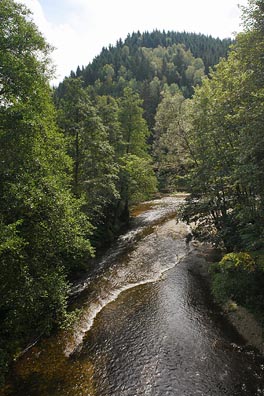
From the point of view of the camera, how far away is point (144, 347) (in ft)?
37.2

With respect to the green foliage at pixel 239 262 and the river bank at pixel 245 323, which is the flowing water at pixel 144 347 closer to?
the river bank at pixel 245 323

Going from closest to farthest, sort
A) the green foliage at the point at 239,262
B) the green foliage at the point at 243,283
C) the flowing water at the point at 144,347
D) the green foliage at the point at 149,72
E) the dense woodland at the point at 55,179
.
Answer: the flowing water at the point at 144,347 < the dense woodland at the point at 55,179 < the green foliage at the point at 243,283 < the green foliage at the point at 239,262 < the green foliage at the point at 149,72

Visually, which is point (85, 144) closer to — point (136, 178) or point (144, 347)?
point (136, 178)

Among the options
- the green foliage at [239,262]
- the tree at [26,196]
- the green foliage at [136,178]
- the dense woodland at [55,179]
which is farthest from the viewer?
the green foliage at [136,178]

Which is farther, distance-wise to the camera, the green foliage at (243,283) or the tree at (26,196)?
the green foliage at (243,283)

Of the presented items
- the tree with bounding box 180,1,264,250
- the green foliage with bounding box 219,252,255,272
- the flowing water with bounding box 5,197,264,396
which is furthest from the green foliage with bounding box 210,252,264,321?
the flowing water with bounding box 5,197,264,396

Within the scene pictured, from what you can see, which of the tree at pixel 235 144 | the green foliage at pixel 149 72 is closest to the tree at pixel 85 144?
the tree at pixel 235 144

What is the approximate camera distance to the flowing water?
945 centimetres

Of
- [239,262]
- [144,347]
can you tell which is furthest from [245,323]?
[144,347]

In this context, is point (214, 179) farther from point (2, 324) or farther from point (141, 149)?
point (141, 149)

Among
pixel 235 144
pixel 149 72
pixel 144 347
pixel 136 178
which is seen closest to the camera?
pixel 144 347

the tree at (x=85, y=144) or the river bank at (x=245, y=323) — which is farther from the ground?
the tree at (x=85, y=144)

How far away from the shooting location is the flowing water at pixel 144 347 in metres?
9.45

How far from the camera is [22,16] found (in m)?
11.4
